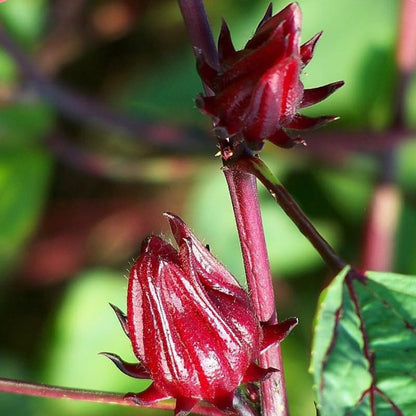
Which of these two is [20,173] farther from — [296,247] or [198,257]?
[198,257]

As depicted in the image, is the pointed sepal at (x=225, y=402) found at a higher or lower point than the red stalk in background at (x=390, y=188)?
lower

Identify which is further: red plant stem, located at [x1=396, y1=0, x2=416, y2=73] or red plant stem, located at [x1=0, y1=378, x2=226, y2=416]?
red plant stem, located at [x1=396, y1=0, x2=416, y2=73]

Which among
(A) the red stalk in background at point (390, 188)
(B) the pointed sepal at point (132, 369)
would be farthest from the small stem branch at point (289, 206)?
(A) the red stalk in background at point (390, 188)

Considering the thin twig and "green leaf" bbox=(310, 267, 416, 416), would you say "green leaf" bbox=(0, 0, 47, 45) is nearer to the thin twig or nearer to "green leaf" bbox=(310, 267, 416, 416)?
the thin twig

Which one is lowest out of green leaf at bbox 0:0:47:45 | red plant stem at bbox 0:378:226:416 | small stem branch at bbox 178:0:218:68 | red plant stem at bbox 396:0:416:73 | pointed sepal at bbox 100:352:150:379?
red plant stem at bbox 0:378:226:416

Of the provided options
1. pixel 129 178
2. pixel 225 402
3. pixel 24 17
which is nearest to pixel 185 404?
pixel 225 402

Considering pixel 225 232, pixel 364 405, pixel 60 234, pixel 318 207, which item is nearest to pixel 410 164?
pixel 318 207

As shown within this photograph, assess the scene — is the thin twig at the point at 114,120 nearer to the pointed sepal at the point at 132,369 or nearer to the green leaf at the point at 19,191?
the green leaf at the point at 19,191

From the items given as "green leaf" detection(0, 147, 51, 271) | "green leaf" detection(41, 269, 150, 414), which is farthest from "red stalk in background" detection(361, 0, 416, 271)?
"green leaf" detection(0, 147, 51, 271)
